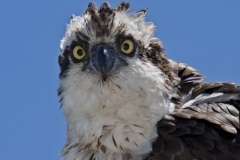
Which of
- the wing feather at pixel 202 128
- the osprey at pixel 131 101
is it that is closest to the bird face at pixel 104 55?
the osprey at pixel 131 101

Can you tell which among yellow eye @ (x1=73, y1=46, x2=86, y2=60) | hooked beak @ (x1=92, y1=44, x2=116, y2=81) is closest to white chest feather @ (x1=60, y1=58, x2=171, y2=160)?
hooked beak @ (x1=92, y1=44, x2=116, y2=81)

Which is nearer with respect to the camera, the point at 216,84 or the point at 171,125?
the point at 171,125

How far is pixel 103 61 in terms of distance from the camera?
29.9 feet

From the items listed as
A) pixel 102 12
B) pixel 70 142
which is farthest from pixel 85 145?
pixel 102 12

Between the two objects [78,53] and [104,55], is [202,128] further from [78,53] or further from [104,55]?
[78,53]

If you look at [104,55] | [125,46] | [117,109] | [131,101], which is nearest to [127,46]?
[125,46]

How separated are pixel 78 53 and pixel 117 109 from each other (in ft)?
3.21

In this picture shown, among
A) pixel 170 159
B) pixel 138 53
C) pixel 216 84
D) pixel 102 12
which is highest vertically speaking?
pixel 102 12

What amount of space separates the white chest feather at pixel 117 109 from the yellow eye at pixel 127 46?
17 centimetres

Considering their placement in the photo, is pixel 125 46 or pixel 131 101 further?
pixel 125 46

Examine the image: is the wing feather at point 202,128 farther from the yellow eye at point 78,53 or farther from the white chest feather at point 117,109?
the yellow eye at point 78,53

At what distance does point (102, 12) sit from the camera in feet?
32.1

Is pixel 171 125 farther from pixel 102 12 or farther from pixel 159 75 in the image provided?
pixel 102 12

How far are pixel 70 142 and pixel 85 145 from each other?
0.37 meters
